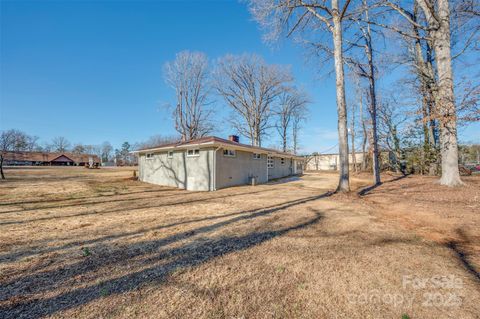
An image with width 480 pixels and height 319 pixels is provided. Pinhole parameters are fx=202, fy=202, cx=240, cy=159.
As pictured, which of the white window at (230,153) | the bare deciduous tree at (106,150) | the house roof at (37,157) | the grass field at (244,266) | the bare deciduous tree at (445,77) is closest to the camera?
the grass field at (244,266)

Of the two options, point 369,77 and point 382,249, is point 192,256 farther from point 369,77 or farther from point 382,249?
point 369,77

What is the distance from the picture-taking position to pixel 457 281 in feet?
7.43

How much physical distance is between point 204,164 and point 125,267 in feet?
28.1

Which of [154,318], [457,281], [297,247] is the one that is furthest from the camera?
[297,247]

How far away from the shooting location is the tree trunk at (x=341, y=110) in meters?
8.32

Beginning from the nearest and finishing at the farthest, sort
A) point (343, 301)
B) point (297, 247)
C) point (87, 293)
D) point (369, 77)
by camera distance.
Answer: point (343, 301)
point (87, 293)
point (297, 247)
point (369, 77)

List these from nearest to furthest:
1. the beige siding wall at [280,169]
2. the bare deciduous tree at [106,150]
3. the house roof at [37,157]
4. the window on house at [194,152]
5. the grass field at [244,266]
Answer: the grass field at [244,266]
the window on house at [194,152]
the beige siding wall at [280,169]
the house roof at [37,157]
the bare deciduous tree at [106,150]

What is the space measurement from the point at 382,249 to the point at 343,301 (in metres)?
1.61

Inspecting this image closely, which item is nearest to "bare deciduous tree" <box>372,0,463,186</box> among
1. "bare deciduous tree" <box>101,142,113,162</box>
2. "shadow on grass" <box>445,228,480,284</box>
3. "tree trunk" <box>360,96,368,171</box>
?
"shadow on grass" <box>445,228,480,284</box>

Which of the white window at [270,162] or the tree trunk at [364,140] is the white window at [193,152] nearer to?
the white window at [270,162]

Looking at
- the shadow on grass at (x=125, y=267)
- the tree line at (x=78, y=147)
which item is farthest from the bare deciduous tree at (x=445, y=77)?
the tree line at (x=78, y=147)

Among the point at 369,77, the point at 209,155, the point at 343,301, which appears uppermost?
the point at 369,77

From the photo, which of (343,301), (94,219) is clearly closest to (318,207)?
(343,301)

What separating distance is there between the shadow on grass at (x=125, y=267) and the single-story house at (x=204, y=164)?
6.89m
